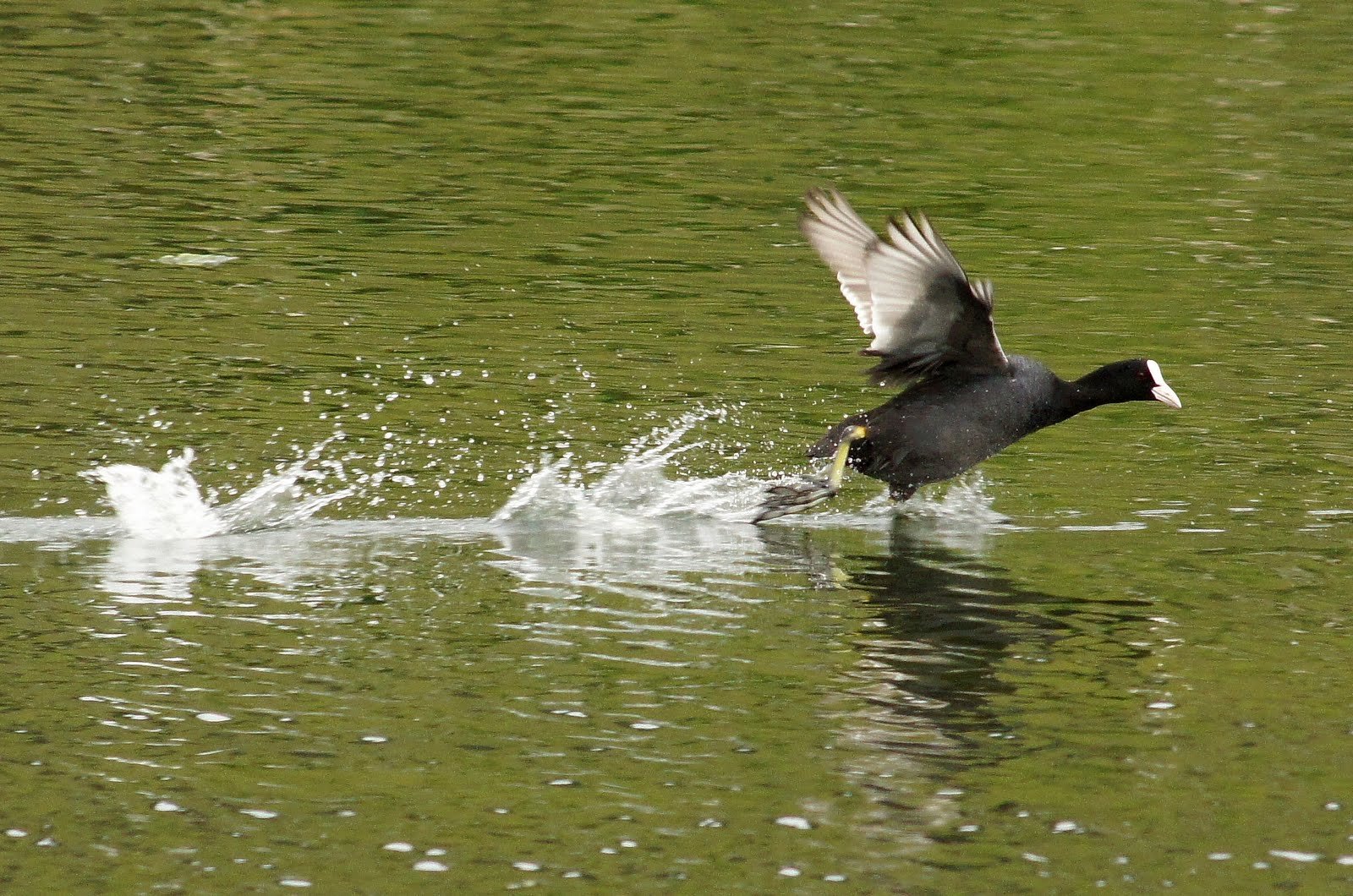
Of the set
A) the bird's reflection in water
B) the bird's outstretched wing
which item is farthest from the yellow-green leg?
the bird's outstretched wing

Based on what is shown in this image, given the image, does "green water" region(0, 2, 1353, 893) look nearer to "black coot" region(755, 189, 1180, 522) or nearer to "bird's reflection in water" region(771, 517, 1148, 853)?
"bird's reflection in water" region(771, 517, 1148, 853)

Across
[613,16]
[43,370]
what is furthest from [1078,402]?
[613,16]

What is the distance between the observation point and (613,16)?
17969 millimetres

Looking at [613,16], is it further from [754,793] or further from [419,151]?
[754,793]

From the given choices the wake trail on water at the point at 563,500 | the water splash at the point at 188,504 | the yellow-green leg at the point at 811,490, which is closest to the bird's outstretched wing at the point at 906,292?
the yellow-green leg at the point at 811,490

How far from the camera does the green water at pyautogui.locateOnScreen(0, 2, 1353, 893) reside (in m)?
5.18

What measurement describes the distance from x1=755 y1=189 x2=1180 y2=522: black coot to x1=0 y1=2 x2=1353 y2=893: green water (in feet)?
0.84

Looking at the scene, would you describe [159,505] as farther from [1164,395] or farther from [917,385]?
[1164,395]

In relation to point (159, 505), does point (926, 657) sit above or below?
below

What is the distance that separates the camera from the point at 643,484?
26.9 feet

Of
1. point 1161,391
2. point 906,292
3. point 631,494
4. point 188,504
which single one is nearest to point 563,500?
point 631,494

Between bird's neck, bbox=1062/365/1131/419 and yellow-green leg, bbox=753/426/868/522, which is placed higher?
bird's neck, bbox=1062/365/1131/419

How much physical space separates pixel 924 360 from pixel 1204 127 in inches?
320

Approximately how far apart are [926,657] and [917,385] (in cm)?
188
